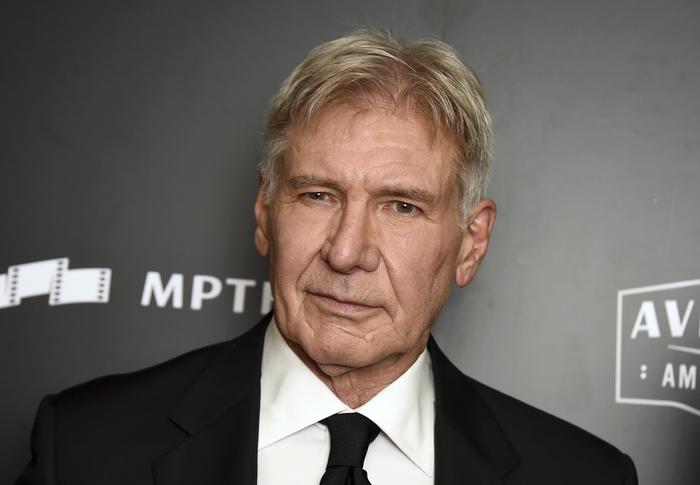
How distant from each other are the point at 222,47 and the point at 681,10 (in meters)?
1.25

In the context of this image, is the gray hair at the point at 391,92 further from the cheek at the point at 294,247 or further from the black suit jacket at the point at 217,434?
the black suit jacket at the point at 217,434

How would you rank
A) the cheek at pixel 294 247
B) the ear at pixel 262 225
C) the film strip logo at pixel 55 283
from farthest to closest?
1. the film strip logo at pixel 55 283
2. the ear at pixel 262 225
3. the cheek at pixel 294 247

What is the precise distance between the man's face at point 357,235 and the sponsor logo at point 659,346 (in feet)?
2.56

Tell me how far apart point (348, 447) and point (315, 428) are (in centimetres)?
9

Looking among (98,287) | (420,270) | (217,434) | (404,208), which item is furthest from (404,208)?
(98,287)

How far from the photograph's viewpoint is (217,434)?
5.58ft

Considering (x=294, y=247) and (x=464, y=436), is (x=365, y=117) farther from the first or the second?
(x=464, y=436)

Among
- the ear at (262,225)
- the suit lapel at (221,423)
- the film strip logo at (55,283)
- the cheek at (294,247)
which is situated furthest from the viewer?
the film strip logo at (55,283)

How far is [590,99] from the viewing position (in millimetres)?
2445

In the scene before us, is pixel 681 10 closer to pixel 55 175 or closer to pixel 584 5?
pixel 584 5

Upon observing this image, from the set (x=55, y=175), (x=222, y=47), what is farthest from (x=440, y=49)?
(x=55, y=175)

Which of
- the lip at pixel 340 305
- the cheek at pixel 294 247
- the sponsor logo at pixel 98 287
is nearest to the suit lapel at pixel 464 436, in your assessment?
the lip at pixel 340 305

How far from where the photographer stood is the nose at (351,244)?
169cm

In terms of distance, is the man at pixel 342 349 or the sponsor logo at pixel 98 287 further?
the sponsor logo at pixel 98 287
